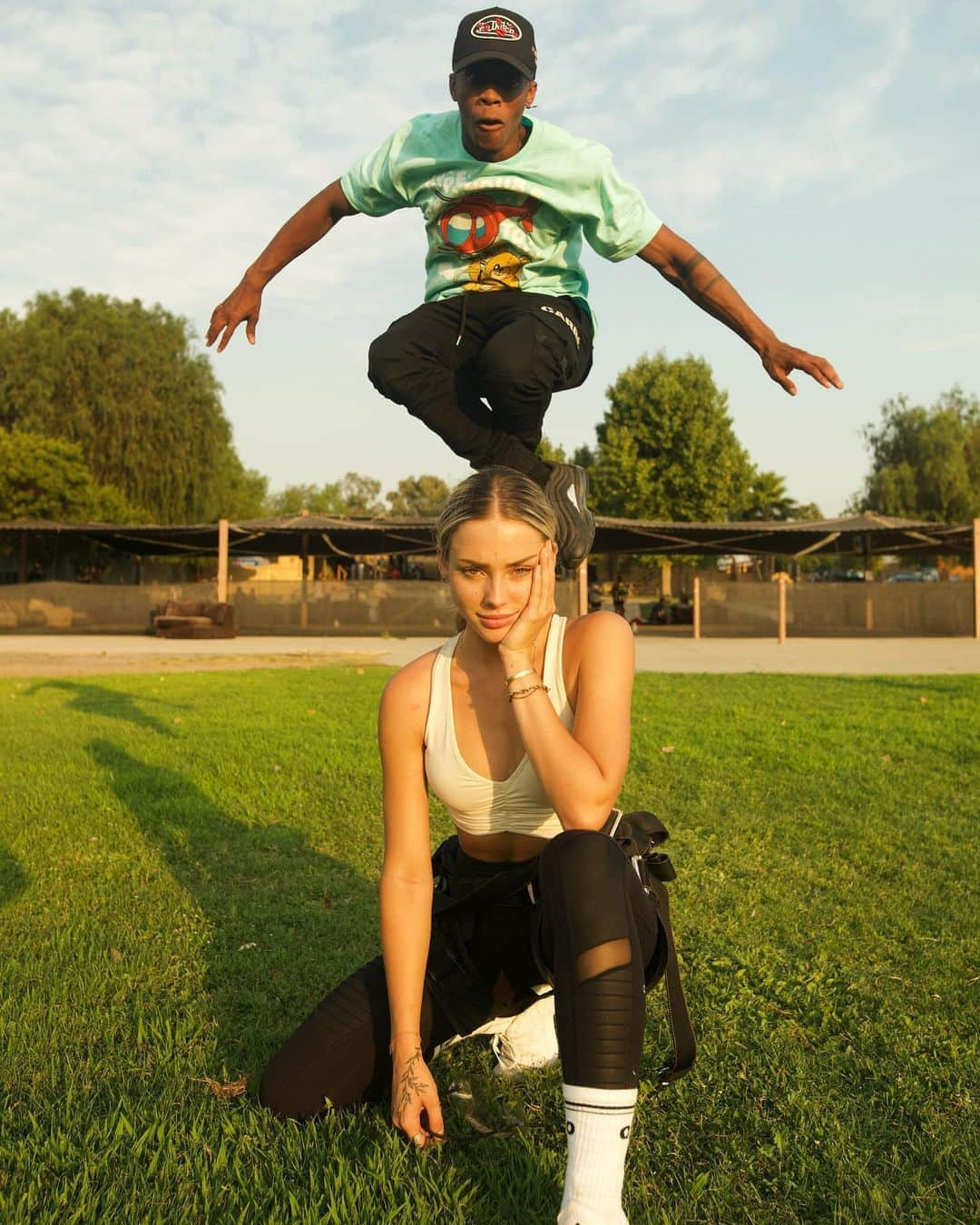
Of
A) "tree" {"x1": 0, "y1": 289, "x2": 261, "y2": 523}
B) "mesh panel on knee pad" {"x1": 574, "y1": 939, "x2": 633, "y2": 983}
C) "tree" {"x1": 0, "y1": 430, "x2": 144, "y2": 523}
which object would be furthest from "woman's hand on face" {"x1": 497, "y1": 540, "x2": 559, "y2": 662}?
"tree" {"x1": 0, "y1": 289, "x2": 261, "y2": 523}

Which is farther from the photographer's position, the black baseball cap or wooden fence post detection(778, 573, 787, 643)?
wooden fence post detection(778, 573, 787, 643)

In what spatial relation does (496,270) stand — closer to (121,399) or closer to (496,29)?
(496,29)

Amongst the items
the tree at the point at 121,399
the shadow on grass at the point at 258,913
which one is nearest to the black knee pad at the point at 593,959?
the shadow on grass at the point at 258,913

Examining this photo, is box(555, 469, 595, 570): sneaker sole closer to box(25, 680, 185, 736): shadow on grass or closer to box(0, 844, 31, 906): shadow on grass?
box(0, 844, 31, 906): shadow on grass

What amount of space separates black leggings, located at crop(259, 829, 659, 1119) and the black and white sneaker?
1.09m

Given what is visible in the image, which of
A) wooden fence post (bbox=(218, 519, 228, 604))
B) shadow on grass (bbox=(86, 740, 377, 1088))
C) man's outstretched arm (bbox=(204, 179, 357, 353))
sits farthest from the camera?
wooden fence post (bbox=(218, 519, 228, 604))

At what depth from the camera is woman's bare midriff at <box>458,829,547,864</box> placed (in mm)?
2479

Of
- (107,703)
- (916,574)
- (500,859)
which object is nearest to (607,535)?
(107,703)

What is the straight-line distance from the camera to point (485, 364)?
287 centimetres

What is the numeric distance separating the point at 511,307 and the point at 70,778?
4.51 m

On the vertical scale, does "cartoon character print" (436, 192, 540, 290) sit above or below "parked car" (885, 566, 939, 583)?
below

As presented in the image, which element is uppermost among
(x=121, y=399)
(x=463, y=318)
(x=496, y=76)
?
(x=121, y=399)

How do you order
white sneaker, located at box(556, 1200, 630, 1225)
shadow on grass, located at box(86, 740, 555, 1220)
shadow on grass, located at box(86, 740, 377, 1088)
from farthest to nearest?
shadow on grass, located at box(86, 740, 377, 1088)
shadow on grass, located at box(86, 740, 555, 1220)
white sneaker, located at box(556, 1200, 630, 1225)

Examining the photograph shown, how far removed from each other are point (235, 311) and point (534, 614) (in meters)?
1.60
